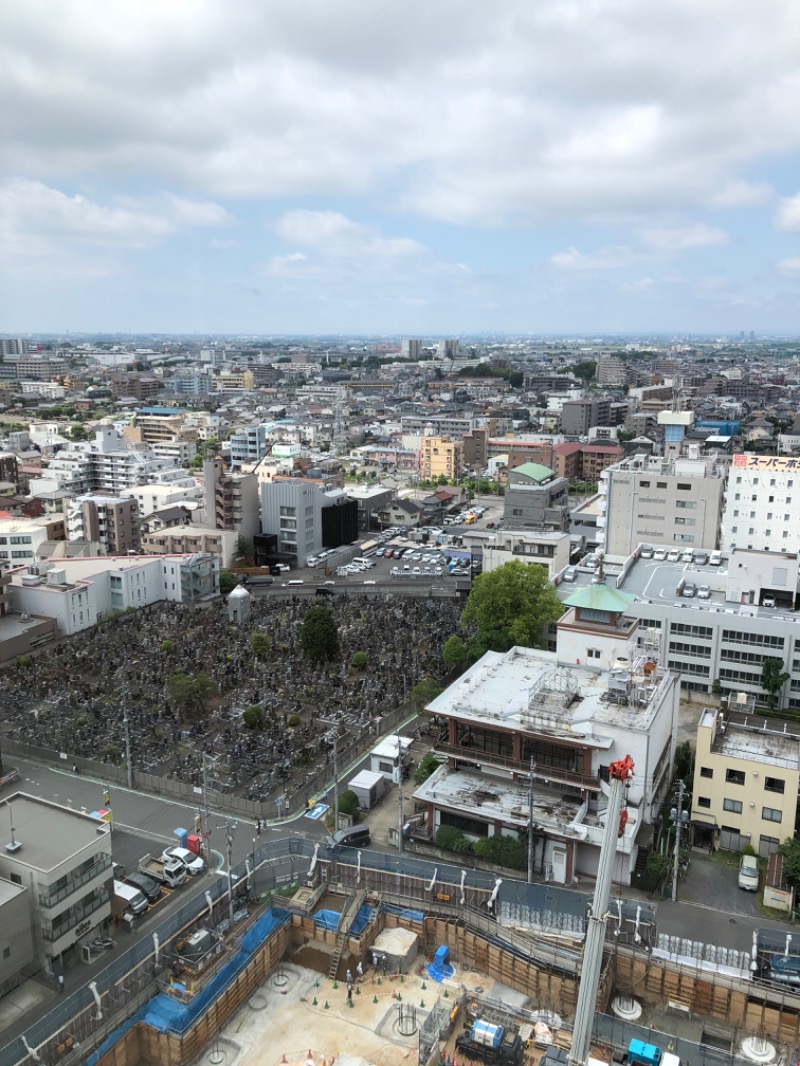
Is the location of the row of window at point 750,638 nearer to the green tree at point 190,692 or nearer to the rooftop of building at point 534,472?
the green tree at point 190,692

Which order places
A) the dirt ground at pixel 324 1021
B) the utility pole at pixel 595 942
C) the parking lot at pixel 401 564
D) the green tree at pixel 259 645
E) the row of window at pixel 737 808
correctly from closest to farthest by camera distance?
the utility pole at pixel 595 942, the dirt ground at pixel 324 1021, the row of window at pixel 737 808, the green tree at pixel 259 645, the parking lot at pixel 401 564

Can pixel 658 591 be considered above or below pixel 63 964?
above

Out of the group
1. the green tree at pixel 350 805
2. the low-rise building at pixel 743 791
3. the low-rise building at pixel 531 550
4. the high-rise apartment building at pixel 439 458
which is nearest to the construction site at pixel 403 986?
the green tree at pixel 350 805

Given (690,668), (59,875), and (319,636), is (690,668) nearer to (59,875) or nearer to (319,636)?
(319,636)

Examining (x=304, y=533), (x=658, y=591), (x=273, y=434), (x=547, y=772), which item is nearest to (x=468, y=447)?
(x=273, y=434)

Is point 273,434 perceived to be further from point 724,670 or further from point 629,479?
point 724,670

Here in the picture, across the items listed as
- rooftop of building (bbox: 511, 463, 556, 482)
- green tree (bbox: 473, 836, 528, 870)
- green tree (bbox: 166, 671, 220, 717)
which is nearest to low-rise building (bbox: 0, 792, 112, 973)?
green tree (bbox: 473, 836, 528, 870)
